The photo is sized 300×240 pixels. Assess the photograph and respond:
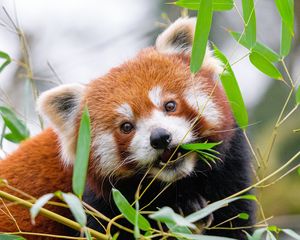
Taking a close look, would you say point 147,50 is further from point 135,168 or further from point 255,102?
point 255,102

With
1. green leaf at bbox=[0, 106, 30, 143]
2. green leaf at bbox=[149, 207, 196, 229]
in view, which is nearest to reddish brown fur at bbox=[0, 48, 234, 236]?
green leaf at bbox=[0, 106, 30, 143]

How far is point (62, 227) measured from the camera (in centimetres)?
385

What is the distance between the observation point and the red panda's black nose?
2.96m

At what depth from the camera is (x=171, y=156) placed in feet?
9.95

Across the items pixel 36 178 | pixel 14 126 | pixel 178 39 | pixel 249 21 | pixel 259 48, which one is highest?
pixel 249 21

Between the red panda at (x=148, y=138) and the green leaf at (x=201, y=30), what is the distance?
40cm

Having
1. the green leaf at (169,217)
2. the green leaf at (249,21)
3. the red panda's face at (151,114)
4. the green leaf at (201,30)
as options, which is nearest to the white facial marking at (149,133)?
the red panda's face at (151,114)

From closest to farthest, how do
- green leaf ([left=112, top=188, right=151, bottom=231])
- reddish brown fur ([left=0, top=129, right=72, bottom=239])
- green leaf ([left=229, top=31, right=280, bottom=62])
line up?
1. green leaf ([left=112, top=188, right=151, bottom=231])
2. green leaf ([left=229, top=31, right=280, bottom=62])
3. reddish brown fur ([left=0, top=129, right=72, bottom=239])

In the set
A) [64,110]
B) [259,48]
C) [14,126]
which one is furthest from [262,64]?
[14,126]

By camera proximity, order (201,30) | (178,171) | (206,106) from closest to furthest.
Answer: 1. (201,30)
2. (178,171)
3. (206,106)

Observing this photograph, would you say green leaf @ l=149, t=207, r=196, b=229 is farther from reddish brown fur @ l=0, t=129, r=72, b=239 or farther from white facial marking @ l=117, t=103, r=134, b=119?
reddish brown fur @ l=0, t=129, r=72, b=239

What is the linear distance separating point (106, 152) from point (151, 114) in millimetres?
351

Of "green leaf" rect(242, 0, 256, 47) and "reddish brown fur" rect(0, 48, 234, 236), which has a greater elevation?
"green leaf" rect(242, 0, 256, 47)

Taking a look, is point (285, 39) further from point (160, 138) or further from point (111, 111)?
point (111, 111)
